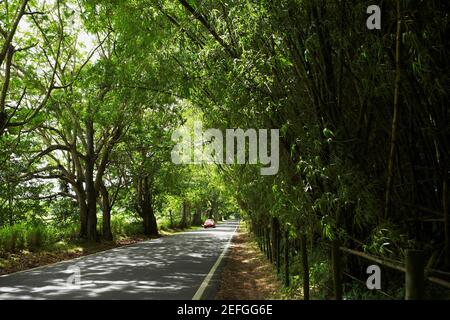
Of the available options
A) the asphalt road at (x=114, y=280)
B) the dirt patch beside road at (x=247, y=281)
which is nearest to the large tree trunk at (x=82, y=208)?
the asphalt road at (x=114, y=280)

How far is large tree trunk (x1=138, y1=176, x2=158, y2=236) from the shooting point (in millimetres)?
29859

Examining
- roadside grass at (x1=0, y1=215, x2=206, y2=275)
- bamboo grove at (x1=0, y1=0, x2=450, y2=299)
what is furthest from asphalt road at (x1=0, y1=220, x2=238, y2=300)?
bamboo grove at (x1=0, y1=0, x2=450, y2=299)

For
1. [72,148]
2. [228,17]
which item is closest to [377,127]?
[228,17]

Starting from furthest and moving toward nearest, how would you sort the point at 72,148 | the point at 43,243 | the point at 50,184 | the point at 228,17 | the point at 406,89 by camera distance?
1. the point at 50,184
2. the point at 72,148
3. the point at 43,243
4. the point at 228,17
5. the point at 406,89

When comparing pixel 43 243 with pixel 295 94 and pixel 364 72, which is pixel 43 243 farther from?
pixel 364 72

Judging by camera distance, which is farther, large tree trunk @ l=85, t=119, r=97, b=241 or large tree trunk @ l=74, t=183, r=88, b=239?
large tree trunk @ l=74, t=183, r=88, b=239

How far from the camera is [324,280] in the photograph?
6.16m

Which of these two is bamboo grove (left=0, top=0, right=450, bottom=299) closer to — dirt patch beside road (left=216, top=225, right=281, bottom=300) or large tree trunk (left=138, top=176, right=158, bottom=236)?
dirt patch beside road (left=216, top=225, right=281, bottom=300)

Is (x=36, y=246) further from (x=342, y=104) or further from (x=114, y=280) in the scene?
(x=342, y=104)

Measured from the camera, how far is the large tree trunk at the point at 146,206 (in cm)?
2986

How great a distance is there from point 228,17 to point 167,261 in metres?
9.61

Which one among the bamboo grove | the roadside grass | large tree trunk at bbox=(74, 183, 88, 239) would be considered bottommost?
the roadside grass

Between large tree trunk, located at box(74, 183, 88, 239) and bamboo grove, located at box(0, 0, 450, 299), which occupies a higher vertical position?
bamboo grove, located at box(0, 0, 450, 299)

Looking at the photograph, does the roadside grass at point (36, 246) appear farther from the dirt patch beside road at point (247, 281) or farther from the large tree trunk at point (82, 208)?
the dirt patch beside road at point (247, 281)
